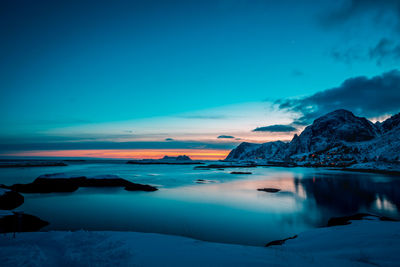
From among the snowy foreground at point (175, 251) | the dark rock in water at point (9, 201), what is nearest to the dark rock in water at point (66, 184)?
the dark rock in water at point (9, 201)

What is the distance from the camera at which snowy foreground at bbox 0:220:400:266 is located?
7.02 metres

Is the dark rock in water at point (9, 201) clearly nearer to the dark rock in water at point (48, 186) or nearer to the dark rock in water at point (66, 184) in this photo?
the dark rock in water at point (48, 186)

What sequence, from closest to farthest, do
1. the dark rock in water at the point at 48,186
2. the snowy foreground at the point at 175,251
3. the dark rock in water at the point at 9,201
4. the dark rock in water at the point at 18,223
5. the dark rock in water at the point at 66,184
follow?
the snowy foreground at the point at 175,251 → the dark rock in water at the point at 18,223 → the dark rock in water at the point at 9,201 → the dark rock in water at the point at 48,186 → the dark rock in water at the point at 66,184

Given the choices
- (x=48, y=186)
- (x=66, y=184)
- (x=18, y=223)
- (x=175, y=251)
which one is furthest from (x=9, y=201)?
(x=175, y=251)

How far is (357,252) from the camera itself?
8445 millimetres

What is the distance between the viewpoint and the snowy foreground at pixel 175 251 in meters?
7.02

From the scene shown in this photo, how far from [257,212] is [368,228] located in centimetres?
1082

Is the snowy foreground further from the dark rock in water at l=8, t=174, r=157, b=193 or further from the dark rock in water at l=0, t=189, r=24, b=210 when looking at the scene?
the dark rock in water at l=8, t=174, r=157, b=193

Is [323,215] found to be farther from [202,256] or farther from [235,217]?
[202,256]

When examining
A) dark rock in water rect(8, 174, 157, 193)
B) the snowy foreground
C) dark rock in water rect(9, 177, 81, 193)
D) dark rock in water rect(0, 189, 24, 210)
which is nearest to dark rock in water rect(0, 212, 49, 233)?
the snowy foreground

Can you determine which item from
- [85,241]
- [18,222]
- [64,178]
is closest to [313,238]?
[85,241]

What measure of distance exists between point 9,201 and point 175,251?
2513 cm

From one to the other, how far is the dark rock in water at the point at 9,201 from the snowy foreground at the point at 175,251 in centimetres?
1656

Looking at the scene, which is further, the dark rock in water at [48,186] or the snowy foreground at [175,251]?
the dark rock in water at [48,186]
